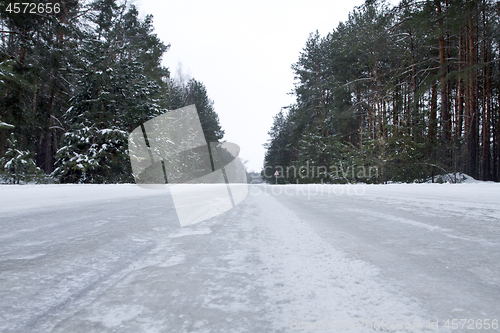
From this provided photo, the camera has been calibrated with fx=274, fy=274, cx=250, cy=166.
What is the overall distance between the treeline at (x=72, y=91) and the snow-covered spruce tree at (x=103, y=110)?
5 centimetres

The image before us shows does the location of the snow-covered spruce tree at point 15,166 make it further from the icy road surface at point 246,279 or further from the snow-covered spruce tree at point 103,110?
the icy road surface at point 246,279

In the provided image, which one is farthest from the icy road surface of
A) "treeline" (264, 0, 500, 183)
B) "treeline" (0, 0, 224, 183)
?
"treeline" (264, 0, 500, 183)

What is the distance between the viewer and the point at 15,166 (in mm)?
9688

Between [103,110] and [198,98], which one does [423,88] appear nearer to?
[103,110]

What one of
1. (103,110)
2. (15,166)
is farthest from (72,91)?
(15,166)

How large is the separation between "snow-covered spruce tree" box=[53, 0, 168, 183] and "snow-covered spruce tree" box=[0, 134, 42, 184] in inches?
162

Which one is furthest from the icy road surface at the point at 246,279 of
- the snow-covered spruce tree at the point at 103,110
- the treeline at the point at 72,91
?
the snow-covered spruce tree at the point at 103,110

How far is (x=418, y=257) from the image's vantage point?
1747 mm

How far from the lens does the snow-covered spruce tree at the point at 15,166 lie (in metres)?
9.56

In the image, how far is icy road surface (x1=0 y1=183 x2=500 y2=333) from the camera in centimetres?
98

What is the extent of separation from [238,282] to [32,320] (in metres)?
0.80

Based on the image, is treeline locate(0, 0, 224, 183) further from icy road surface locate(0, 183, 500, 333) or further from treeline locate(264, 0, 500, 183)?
treeline locate(264, 0, 500, 183)

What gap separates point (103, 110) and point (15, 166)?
683cm

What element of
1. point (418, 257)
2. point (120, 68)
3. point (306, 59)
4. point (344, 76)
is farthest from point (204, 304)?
point (306, 59)
